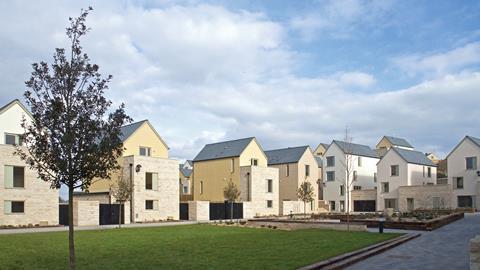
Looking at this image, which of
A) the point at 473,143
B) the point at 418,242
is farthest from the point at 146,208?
the point at 473,143

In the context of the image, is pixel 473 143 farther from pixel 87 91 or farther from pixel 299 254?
pixel 87 91

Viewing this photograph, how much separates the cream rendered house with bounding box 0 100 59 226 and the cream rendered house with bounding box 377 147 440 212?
1690 inches

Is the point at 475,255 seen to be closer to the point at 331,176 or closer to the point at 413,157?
the point at 413,157

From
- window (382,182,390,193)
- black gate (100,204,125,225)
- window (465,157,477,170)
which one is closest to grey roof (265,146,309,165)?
window (382,182,390,193)

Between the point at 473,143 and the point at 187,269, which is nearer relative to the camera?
the point at 187,269

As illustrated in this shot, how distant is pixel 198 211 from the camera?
4600 cm

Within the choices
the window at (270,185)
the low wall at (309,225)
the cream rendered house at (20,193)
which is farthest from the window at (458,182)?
the cream rendered house at (20,193)

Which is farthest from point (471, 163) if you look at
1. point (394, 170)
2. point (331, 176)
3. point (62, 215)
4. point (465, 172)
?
point (62, 215)

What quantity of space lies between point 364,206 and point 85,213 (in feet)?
142

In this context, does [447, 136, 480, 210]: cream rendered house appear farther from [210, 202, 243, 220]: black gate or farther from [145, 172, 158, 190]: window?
[145, 172, 158, 190]: window

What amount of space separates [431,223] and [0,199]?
93.9 ft

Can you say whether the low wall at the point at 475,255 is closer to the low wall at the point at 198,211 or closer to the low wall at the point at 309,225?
the low wall at the point at 309,225

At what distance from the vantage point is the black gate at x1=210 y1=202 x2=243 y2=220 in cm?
4781

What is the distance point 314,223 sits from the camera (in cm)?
3020
